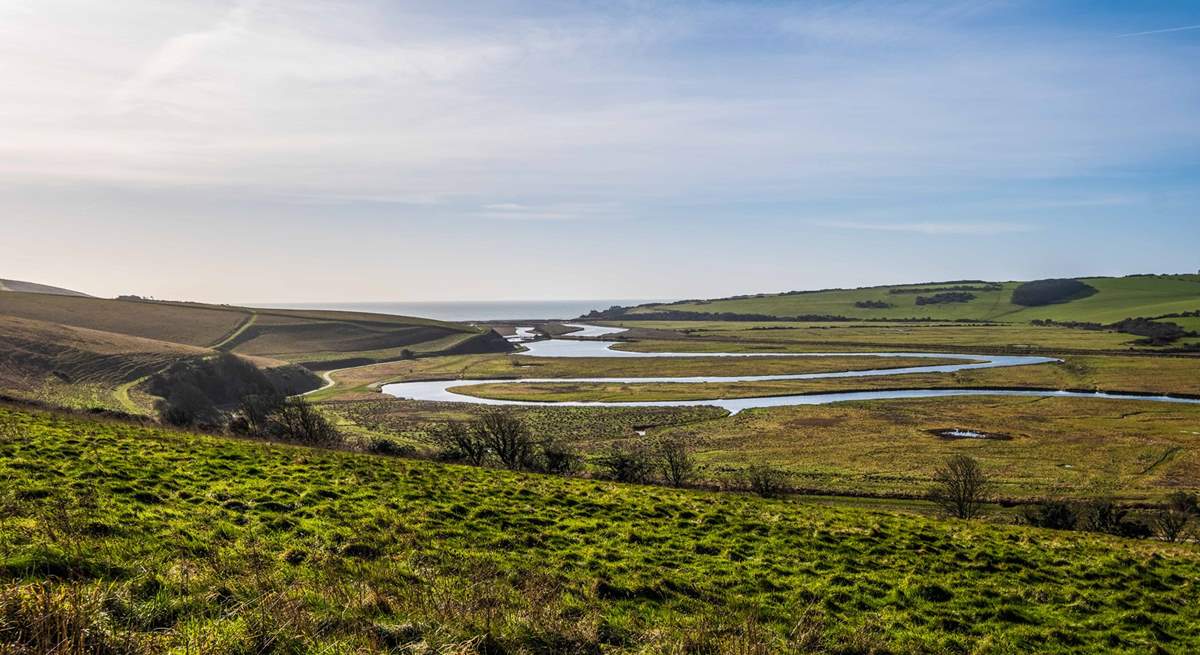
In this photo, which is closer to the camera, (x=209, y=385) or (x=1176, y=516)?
(x=1176, y=516)

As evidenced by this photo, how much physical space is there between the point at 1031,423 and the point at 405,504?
7707 centimetres

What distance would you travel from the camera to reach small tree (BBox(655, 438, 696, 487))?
39.6 meters

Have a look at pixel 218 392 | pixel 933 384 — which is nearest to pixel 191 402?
pixel 218 392

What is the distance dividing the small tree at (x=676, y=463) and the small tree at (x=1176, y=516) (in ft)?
77.6

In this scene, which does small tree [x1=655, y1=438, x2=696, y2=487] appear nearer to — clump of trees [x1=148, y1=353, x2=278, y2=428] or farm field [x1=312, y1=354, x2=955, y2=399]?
clump of trees [x1=148, y1=353, x2=278, y2=428]

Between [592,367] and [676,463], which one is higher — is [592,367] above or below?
below

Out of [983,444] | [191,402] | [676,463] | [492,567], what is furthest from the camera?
[191,402]

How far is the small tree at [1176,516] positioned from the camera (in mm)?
30400

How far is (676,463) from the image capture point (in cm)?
4078

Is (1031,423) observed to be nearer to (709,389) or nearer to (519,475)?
(709,389)

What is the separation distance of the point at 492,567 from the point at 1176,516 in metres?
43.2

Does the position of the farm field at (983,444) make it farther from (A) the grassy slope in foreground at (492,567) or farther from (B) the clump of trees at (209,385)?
(B) the clump of trees at (209,385)

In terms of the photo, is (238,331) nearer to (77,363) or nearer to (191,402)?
(77,363)

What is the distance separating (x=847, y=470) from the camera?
52031 mm
